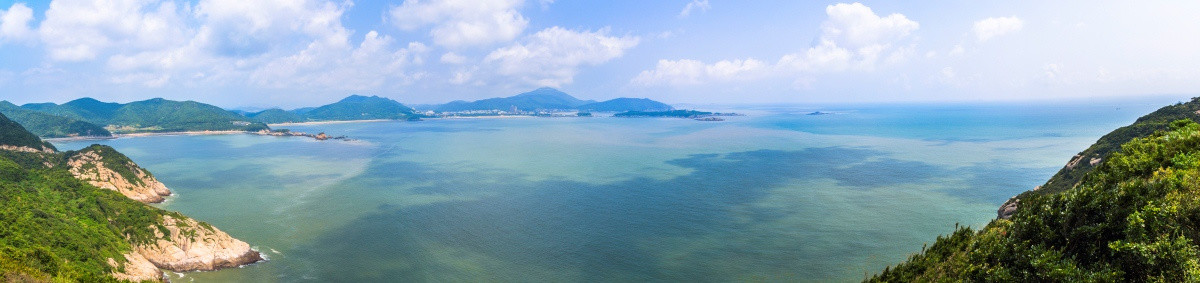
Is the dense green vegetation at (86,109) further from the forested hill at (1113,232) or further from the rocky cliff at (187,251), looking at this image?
the forested hill at (1113,232)

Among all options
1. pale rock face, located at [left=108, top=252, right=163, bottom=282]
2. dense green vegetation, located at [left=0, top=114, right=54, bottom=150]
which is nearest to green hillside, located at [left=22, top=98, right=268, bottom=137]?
dense green vegetation, located at [left=0, top=114, right=54, bottom=150]

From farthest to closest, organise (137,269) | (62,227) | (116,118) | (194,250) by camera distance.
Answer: (116,118) → (194,250) → (62,227) → (137,269)

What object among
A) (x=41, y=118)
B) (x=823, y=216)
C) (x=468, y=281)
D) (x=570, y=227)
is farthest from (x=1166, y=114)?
(x=41, y=118)

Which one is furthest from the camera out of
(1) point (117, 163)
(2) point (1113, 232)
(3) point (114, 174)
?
(1) point (117, 163)

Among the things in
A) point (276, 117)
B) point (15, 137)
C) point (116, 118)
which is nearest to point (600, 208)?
point (15, 137)

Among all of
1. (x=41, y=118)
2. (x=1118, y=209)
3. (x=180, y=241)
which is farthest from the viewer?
(x=41, y=118)

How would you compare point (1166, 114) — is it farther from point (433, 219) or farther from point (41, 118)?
point (41, 118)

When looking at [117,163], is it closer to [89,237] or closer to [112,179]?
[112,179]
